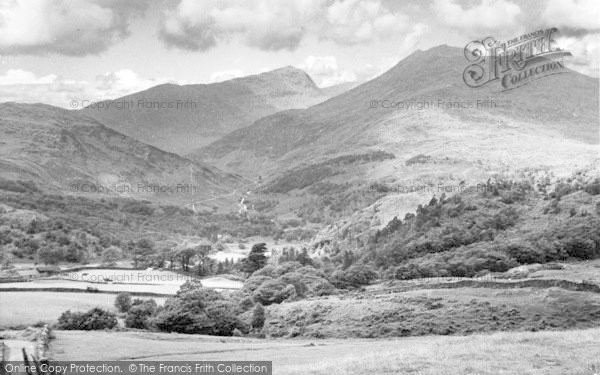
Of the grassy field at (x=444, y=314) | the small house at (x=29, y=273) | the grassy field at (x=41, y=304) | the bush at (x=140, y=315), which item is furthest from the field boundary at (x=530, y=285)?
the small house at (x=29, y=273)

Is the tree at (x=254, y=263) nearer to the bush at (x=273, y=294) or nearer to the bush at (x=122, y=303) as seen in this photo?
the bush at (x=273, y=294)

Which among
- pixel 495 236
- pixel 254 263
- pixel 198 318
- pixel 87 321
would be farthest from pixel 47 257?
pixel 198 318

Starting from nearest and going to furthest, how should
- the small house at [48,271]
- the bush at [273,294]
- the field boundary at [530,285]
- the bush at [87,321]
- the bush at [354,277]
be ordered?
the field boundary at [530,285], the bush at [87,321], the bush at [273,294], the bush at [354,277], the small house at [48,271]

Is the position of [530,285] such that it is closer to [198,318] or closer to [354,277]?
[198,318]

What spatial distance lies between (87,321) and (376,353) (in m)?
44.6

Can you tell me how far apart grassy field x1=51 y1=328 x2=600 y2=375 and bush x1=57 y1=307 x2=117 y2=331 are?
13.2 meters

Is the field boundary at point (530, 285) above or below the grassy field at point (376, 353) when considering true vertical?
above

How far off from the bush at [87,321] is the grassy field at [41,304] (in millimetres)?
4482

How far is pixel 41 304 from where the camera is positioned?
99.1 metres

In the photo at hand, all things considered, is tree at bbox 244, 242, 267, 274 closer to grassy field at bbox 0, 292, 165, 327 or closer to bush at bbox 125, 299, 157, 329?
grassy field at bbox 0, 292, 165, 327

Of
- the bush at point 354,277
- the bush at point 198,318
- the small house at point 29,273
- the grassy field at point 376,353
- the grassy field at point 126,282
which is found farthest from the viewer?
the small house at point 29,273

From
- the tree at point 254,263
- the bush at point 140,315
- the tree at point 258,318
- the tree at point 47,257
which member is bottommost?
the tree at point 258,318

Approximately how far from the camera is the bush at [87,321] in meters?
77.5

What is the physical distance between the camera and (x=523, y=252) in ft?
406
